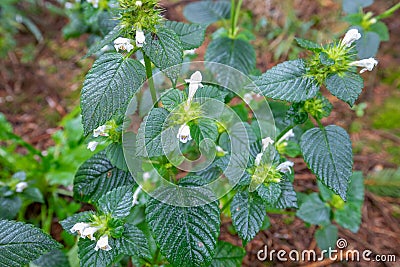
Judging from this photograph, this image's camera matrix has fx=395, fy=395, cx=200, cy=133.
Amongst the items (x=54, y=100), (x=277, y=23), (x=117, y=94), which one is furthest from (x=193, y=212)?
(x=277, y=23)

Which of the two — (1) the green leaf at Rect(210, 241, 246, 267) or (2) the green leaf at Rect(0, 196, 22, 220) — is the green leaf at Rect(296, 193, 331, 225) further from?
(2) the green leaf at Rect(0, 196, 22, 220)

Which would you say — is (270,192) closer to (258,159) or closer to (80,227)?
(258,159)

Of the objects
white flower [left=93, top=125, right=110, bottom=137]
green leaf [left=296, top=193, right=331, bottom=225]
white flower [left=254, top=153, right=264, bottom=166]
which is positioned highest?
white flower [left=93, top=125, right=110, bottom=137]

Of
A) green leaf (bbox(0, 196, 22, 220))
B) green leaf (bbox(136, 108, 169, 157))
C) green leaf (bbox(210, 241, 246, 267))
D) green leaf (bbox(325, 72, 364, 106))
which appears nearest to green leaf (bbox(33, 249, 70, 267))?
green leaf (bbox(0, 196, 22, 220))

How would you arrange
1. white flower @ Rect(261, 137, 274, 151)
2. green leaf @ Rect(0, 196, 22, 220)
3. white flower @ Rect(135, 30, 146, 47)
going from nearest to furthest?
white flower @ Rect(135, 30, 146, 47), white flower @ Rect(261, 137, 274, 151), green leaf @ Rect(0, 196, 22, 220)

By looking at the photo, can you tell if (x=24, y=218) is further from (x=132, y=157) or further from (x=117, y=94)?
(x=117, y=94)
